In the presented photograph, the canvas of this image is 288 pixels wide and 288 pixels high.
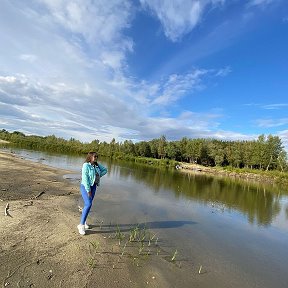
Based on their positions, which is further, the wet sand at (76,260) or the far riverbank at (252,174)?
the far riverbank at (252,174)

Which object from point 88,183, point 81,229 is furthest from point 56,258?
point 88,183

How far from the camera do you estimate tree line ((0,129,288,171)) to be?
325 ft

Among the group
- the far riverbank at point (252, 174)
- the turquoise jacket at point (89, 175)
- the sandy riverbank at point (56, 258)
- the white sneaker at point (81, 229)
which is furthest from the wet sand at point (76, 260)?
the far riverbank at point (252, 174)

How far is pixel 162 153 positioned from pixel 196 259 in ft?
403

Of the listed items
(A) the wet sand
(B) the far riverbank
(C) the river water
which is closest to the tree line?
(B) the far riverbank

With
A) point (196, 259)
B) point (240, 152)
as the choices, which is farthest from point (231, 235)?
point (240, 152)

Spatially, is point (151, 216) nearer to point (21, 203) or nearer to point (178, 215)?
point (178, 215)

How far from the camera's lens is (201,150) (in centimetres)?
11700

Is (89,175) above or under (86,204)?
above

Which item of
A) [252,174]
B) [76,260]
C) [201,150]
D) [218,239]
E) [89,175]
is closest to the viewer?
[76,260]

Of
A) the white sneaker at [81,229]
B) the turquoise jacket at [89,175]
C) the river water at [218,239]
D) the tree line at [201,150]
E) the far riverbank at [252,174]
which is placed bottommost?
the river water at [218,239]

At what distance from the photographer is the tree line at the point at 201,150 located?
99062 millimetres

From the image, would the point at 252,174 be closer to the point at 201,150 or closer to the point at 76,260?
the point at 201,150

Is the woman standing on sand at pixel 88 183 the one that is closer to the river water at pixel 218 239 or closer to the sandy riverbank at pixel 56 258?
the sandy riverbank at pixel 56 258
